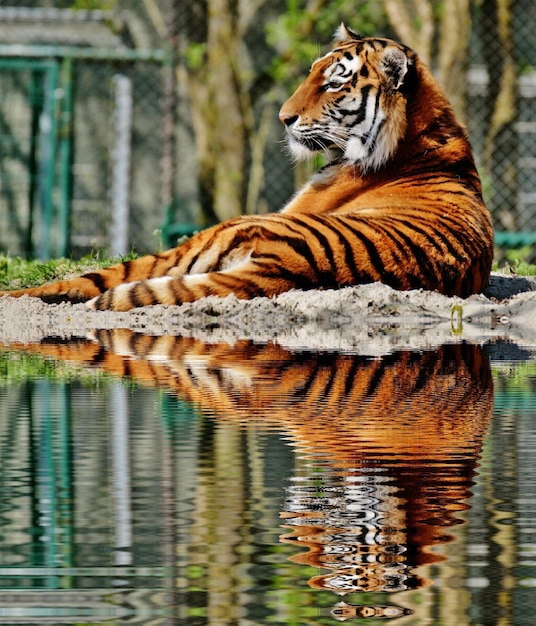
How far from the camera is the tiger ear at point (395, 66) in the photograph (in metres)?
7.50

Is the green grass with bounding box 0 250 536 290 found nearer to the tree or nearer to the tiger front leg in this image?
the tiger front leg

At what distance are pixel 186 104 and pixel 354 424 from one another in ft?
47.2

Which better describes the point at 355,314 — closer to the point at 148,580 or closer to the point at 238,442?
the point at 238,442

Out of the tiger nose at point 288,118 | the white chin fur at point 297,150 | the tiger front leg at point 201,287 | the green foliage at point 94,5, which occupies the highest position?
the green foliage at point 94,5

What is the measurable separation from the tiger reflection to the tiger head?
201 cm

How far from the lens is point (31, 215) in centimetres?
1299

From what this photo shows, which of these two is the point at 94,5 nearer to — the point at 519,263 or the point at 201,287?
the point at 519,263

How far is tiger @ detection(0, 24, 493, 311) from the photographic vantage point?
6.68 metres

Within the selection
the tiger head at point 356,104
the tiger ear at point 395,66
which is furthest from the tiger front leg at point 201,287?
the tiger ear at point 395,66

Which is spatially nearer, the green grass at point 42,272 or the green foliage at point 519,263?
the green grass at point 42,272

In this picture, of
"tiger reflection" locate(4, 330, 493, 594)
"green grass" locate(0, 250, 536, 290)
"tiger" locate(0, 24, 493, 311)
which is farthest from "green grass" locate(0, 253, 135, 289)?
"tiger reflection" locate(4, 330, 493, 594)

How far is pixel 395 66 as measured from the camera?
7535mm

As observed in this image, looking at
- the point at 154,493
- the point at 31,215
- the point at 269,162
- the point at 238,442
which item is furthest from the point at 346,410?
the point at 269,162

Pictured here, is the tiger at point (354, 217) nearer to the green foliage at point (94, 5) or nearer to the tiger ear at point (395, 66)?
the tiger ear at point (395, 66)
